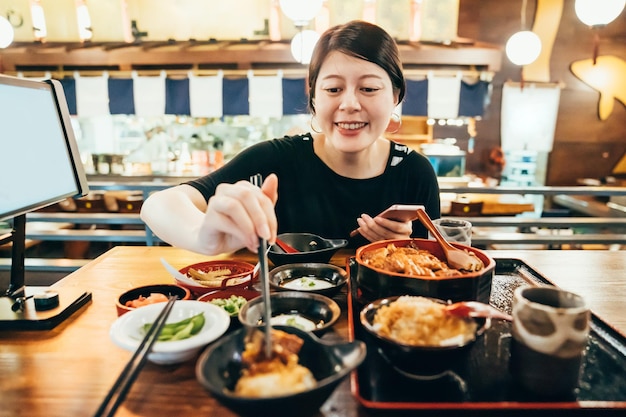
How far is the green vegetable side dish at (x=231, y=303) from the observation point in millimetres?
1291

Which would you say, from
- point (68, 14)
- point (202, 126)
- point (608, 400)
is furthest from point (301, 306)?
point (68, 14)

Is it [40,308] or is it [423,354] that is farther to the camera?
[40,308]

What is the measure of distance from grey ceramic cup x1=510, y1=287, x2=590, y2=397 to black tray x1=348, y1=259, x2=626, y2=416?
3 cm

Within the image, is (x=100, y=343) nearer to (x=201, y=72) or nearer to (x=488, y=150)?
(x=201, y=72)

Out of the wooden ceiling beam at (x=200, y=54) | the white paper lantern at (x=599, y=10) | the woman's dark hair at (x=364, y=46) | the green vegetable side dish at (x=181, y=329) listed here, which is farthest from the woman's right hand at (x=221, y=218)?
the white paper lantern at (x=599, y=10)

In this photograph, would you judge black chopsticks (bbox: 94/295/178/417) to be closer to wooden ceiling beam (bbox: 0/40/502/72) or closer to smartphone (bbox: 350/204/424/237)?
smartphone (bbox: 350/204/424/237)

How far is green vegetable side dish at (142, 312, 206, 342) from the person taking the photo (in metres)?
1.10

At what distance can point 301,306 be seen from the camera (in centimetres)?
128

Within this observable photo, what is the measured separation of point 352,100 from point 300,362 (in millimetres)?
1439

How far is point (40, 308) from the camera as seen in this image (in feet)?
4.59

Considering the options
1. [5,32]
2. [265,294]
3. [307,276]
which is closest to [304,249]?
[307,276]

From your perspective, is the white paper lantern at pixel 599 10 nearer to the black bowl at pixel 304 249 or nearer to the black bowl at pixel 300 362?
the black bowl at pixel 304 249

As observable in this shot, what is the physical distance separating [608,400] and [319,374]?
66 centimetres

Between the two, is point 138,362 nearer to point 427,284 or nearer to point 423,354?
point 423,354
